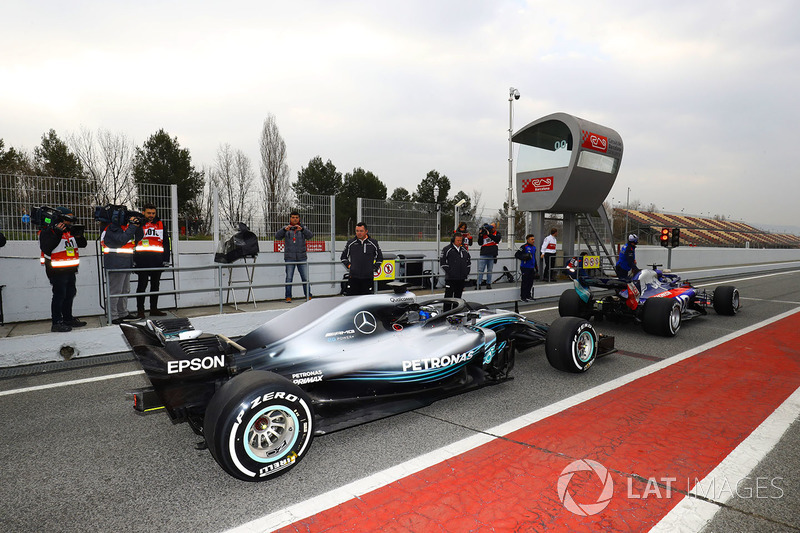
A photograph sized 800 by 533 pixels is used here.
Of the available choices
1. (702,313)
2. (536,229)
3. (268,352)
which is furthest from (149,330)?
(536,229)

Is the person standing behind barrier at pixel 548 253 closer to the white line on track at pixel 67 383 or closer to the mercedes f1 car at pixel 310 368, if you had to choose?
the mercedes f1 car at pixel 310 368

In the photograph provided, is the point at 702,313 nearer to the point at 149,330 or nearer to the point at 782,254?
the point at 149,330

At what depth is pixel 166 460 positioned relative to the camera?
10.6 ft

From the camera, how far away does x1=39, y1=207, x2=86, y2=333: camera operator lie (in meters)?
6.03

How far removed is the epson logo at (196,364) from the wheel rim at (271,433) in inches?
20.4

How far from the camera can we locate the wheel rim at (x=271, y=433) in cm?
296

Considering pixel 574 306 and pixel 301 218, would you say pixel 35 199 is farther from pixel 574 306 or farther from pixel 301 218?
pixel 574 306

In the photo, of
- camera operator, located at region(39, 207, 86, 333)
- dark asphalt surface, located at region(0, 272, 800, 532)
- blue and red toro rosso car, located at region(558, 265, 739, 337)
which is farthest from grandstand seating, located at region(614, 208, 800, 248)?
camera operator, located at region(39, 207, 86, 333)

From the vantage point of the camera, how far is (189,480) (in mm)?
2986

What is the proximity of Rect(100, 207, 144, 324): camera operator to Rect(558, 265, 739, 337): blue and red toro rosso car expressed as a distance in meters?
6.97

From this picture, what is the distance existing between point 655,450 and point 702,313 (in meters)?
6.70

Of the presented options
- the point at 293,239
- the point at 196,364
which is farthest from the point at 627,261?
the point at 196,364

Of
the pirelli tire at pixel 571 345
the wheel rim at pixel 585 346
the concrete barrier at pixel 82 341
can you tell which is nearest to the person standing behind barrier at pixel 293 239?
the concrete barrier at pixel 82 341

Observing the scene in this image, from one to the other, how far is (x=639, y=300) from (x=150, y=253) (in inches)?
317
